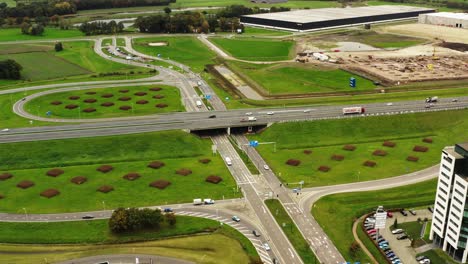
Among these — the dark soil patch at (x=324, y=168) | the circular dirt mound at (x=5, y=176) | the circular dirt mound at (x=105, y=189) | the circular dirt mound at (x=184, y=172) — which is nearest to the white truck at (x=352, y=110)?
the dark soil patch at (x=324, y=168)

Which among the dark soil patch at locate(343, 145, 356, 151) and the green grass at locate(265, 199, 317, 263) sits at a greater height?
the dark soil patch at locate(343, 145, 356, 151)

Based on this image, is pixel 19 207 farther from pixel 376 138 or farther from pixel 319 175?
pixel 376 138

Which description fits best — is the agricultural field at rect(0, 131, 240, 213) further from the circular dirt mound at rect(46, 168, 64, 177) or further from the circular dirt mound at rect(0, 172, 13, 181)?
the circular dirt mound at rect(46, 168, 64, 177)

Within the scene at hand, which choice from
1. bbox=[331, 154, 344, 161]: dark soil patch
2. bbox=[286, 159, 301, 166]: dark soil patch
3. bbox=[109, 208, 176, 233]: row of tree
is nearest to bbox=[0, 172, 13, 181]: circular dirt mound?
bbox=[109, 208, 176, 233]: row of tree

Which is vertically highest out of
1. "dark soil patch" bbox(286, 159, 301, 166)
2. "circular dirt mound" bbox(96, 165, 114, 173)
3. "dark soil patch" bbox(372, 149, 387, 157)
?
"circular dirt mound" bbox(96, 165, 114, 173)

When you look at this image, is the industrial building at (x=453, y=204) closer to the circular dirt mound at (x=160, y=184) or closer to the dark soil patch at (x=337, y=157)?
the dark soil patch at (x=337, y=157)

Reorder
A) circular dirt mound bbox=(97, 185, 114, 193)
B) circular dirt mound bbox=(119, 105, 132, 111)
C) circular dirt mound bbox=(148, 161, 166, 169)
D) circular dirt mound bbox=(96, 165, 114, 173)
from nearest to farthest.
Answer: circular dirt mound bbox=(97, 185, 114, 193)
circular dirt mound bbox=(96, 165, 114, 173)
circular dirt mound bbox=(148, 161, 166, 169)
circular dirt mound bbox=(119, 105, 132, 111)

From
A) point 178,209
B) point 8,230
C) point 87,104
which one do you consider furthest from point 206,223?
point 87,104
